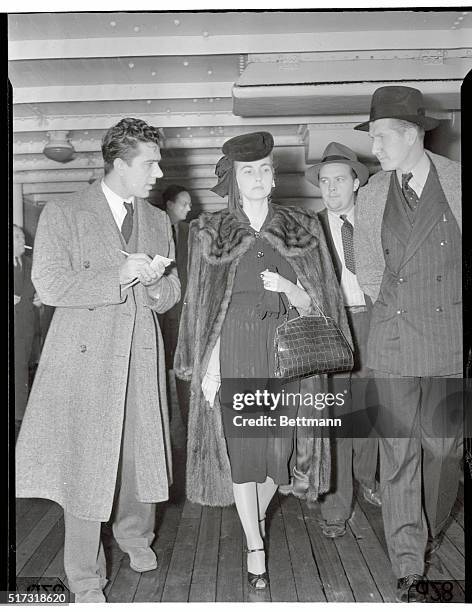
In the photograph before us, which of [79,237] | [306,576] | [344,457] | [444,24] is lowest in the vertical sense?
[306,576]

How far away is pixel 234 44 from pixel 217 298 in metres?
1.04

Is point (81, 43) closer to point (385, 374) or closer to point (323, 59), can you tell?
point (323, 59)

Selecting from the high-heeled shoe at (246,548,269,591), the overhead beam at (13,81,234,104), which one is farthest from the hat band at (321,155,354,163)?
the high-heeled shoe at (246,548,269,591)

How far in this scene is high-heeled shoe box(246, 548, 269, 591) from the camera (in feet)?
9.43

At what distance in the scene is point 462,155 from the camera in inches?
114

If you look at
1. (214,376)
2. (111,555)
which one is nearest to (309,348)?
(214,376)

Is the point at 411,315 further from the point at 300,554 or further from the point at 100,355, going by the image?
the point at 100,355

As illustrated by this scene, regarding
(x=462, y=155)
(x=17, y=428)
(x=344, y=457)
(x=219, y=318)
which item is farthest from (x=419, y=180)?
(x=17, y=428)

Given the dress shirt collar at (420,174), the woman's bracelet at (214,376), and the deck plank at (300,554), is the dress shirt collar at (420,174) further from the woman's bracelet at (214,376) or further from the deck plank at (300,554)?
the deck plank at (300,554)

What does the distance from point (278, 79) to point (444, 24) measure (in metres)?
0.71

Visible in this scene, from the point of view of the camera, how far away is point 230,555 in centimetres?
294

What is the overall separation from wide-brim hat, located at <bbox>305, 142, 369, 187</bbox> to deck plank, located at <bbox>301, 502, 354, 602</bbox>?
53.9 inches

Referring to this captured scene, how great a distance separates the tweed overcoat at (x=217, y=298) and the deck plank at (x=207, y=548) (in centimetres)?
7

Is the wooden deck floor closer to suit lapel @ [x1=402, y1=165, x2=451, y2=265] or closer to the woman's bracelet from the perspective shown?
the woman's bracelet
